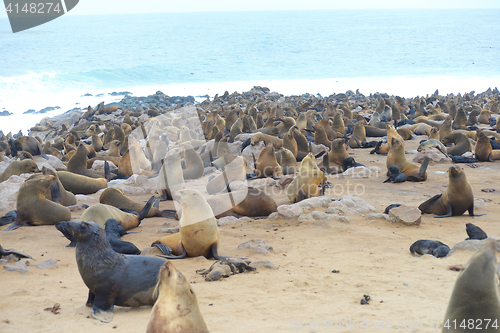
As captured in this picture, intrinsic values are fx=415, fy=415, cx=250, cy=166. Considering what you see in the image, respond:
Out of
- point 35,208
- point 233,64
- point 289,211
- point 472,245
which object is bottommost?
point 289,211

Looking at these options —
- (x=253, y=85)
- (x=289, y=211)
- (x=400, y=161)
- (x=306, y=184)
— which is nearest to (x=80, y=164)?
(x=306, y=184)

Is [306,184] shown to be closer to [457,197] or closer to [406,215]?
[406,215]

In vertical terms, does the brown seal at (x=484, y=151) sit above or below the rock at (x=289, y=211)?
below

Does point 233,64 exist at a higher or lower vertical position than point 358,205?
higher

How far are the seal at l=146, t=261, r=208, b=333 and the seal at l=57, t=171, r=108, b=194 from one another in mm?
5816

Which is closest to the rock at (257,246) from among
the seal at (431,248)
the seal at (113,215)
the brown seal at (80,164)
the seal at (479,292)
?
the seal at (431,248)

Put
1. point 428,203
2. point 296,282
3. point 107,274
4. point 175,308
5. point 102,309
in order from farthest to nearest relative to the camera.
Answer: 1. point 428,203
2. point 296,282
3. point 107,274
4. point 102,309
5. point 175,308

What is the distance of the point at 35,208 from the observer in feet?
17.2

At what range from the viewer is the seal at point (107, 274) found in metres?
2.93

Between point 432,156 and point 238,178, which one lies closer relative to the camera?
point 238,178

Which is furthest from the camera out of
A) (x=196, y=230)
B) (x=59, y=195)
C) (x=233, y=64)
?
(x=233, y=64)

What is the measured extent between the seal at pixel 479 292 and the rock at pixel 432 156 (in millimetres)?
7921

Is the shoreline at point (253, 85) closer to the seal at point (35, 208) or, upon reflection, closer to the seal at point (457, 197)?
the seal at point (35, 208)

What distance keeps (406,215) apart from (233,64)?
168 ft
